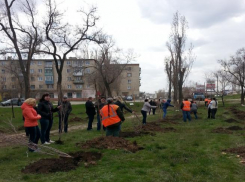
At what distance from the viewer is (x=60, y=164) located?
6.00 m

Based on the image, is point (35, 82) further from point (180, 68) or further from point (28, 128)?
point (28, 128)

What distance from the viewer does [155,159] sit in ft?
21.4

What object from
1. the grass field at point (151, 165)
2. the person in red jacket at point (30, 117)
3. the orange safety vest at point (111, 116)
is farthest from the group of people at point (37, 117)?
the orange safety vest at point (111, 116)

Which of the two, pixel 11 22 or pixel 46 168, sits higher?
pixel 11 22

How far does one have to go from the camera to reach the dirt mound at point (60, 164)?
5.73m

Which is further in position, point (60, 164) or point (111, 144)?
point (111, 144)

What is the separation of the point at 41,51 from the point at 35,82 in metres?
60.9

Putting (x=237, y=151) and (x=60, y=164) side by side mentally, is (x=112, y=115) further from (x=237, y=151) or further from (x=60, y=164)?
(x=237, y=151)

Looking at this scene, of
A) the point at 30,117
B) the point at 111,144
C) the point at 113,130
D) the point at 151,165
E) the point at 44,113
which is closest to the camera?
the point at 151,165

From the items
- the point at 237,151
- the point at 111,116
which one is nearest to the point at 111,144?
the point at 111,116

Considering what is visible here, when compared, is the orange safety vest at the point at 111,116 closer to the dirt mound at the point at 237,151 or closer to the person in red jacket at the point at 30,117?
the person in red jacket at the point at 30,117

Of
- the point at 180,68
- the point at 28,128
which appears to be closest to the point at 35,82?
the point at 180,68

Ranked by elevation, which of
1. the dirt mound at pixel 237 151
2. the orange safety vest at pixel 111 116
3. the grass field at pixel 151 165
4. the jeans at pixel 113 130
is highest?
the orange safety vest at pixel 111 116

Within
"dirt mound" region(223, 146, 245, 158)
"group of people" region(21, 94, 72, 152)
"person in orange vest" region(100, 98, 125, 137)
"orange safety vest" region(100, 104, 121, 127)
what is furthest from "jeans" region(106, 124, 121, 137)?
"dirt mound" region(223, 146, 245, 158)
